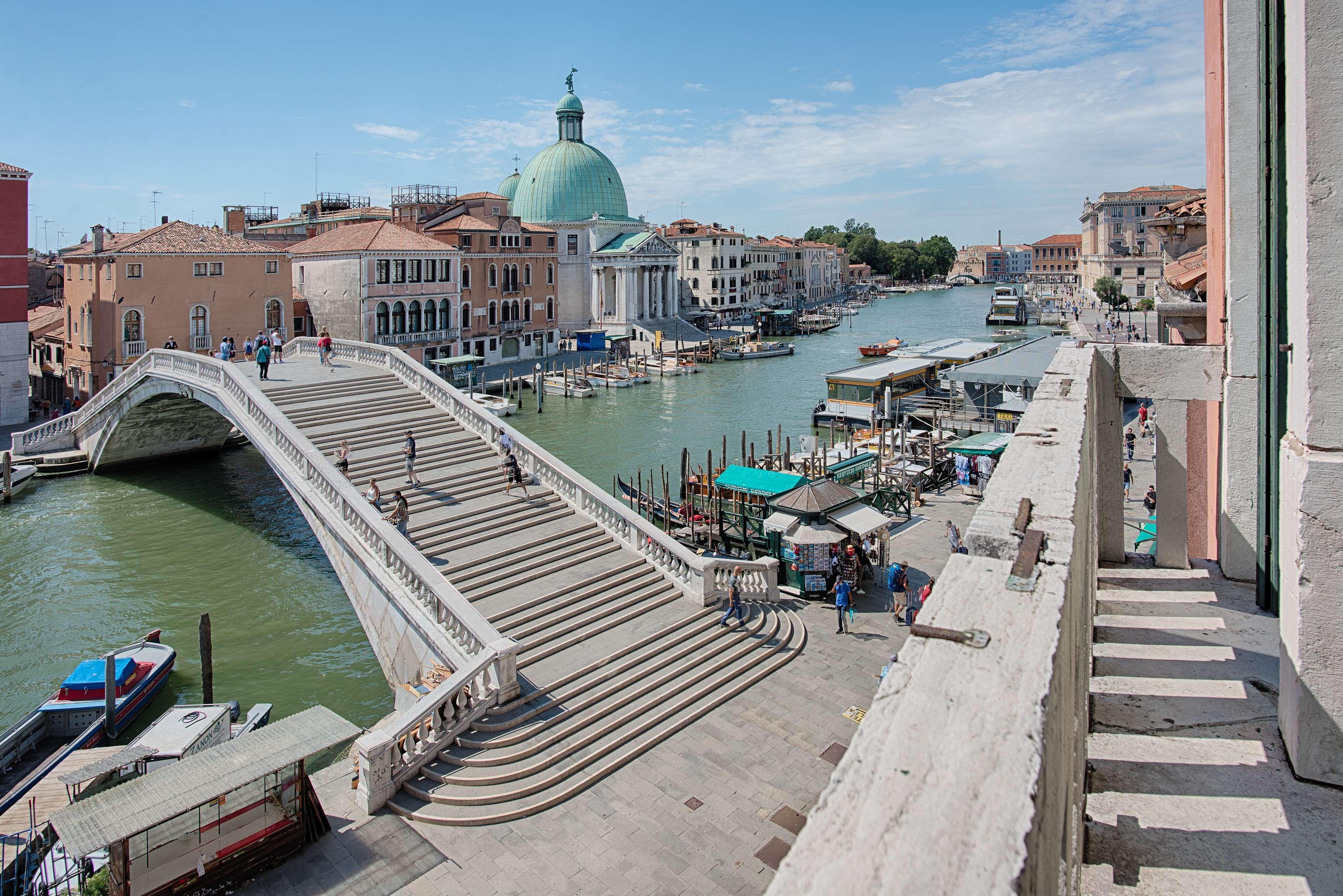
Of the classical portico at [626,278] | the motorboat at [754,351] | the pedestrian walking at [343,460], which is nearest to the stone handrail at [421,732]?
the pedestrian walking at [343,460]

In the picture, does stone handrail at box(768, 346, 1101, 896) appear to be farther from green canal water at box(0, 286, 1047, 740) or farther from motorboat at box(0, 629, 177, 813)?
motorboat at box(0, 629, 177, 813)

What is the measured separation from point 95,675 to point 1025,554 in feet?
46.2

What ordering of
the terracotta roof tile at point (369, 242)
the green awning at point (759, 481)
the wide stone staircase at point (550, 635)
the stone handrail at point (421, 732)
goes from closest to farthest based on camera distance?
the stone handrail at point (421, 732), the wide stone staircase at point (550, 635), the green awning at point (759, 481), the terracotta roof tile at point (369, 242)

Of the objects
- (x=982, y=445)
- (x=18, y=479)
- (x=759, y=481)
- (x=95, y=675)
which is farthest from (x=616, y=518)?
(x=18, y=479)

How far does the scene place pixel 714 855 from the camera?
28.5 feet

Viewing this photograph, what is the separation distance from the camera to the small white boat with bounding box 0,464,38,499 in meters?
26.0

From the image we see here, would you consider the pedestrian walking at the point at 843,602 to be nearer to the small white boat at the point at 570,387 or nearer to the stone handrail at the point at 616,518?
the stone handrail at the point at 616,518

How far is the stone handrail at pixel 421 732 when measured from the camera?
31.6ft

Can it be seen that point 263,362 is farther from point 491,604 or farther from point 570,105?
point 570,105

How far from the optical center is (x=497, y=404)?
40906 mm

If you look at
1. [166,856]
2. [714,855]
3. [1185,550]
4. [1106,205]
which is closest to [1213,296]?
[1185,550]

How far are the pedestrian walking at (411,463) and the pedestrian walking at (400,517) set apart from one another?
6.36 ft

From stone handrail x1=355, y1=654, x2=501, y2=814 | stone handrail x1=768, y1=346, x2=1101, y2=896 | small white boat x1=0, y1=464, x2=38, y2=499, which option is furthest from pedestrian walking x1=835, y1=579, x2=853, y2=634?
small white boat x1=0, y1=464, x2=38, y2=499

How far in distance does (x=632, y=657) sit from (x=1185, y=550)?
263 inches
